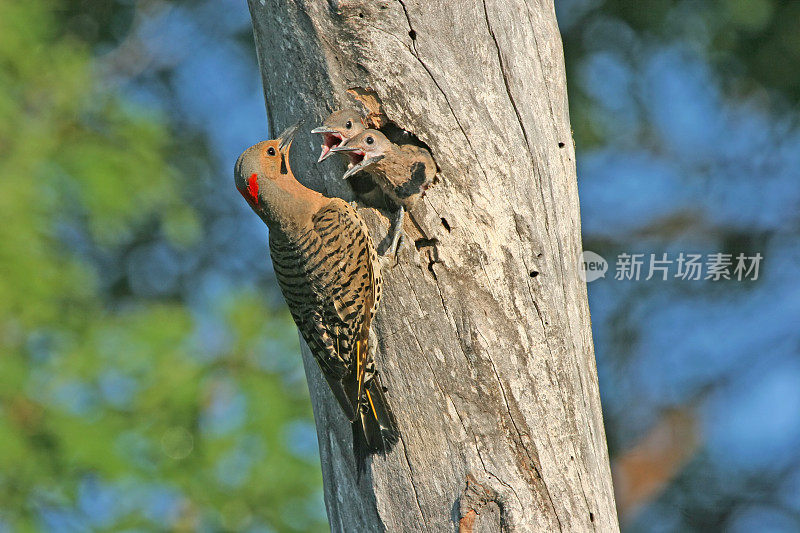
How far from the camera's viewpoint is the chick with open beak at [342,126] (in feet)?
10.2

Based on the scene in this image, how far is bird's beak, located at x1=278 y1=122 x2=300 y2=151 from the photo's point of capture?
330 centimetres

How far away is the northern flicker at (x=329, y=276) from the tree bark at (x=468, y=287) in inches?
3.1

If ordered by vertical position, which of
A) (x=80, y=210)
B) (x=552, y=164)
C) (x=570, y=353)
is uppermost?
(x=80, y=210)

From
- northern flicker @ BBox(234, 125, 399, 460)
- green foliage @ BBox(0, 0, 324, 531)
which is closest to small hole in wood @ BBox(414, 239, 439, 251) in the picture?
northern flicker @ BBox(234, 125, 399, 460)

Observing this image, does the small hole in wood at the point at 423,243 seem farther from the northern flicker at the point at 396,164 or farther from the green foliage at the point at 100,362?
the green foliage at the point at 100,362

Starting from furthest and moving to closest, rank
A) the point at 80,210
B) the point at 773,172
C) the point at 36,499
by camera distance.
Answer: the point at 773,172 < the point at 80,210 < the point at 36,499

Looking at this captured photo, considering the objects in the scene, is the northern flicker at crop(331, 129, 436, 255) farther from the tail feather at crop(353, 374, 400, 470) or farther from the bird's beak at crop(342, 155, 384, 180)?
the tail feather at crop(353, 374, 400, 470)

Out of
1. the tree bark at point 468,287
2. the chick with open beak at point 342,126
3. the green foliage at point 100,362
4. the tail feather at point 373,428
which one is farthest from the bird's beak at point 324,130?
the green foliage at point 100,362

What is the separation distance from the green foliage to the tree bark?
3.55 m

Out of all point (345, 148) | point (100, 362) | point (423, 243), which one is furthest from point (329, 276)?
point (100, 362)

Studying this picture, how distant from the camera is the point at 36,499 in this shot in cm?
632

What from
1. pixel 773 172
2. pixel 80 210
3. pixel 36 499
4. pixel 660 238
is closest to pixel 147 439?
pixel 36 499

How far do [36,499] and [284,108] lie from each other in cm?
443

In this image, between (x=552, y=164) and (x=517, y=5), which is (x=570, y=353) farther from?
(x=517, y=5)
